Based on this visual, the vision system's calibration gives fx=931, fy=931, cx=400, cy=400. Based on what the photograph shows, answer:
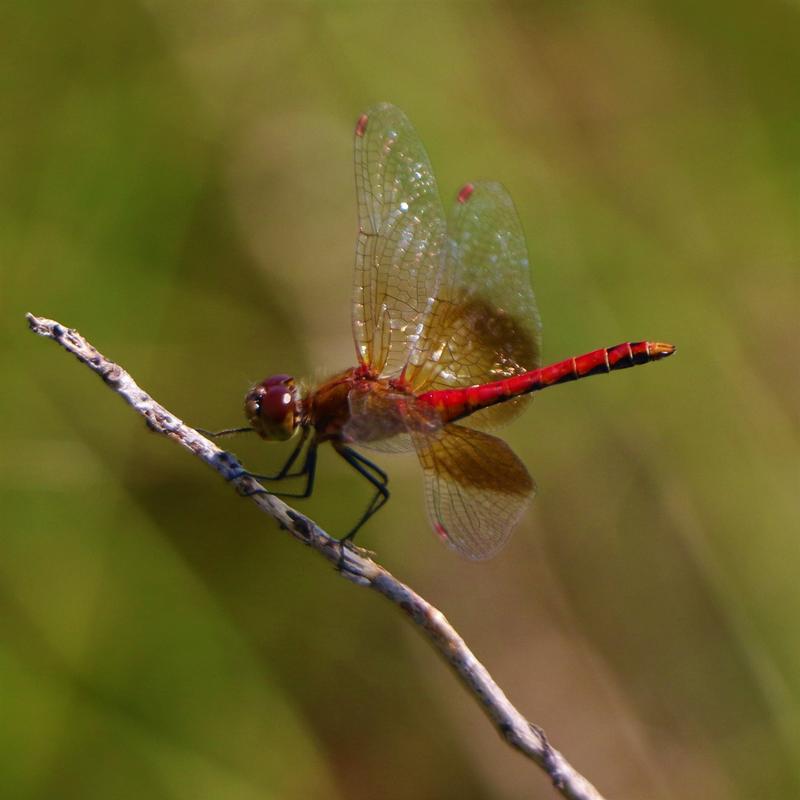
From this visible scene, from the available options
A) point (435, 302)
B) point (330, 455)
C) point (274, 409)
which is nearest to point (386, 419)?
point (274, 409)

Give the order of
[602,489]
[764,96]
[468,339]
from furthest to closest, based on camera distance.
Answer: [764,96], [602,489], [468,339]

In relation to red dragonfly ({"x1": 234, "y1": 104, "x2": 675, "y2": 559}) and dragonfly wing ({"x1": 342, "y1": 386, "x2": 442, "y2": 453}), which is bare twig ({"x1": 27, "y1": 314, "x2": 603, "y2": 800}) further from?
red dragonfly ({"x1": 234, "y1": 104, "x2": 675, "y2": 559})

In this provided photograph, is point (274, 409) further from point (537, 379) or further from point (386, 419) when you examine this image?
point (537, 379)

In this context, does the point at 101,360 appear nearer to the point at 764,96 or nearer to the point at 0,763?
the point at 0,763

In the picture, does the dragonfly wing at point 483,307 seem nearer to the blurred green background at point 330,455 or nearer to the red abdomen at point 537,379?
the red abdomen at point 537,379

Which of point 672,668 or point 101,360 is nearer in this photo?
point 101,360

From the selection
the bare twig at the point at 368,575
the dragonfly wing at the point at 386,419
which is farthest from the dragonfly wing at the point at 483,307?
the bare twig at the point at 368,575

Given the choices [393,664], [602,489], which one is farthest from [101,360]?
[602,489]
